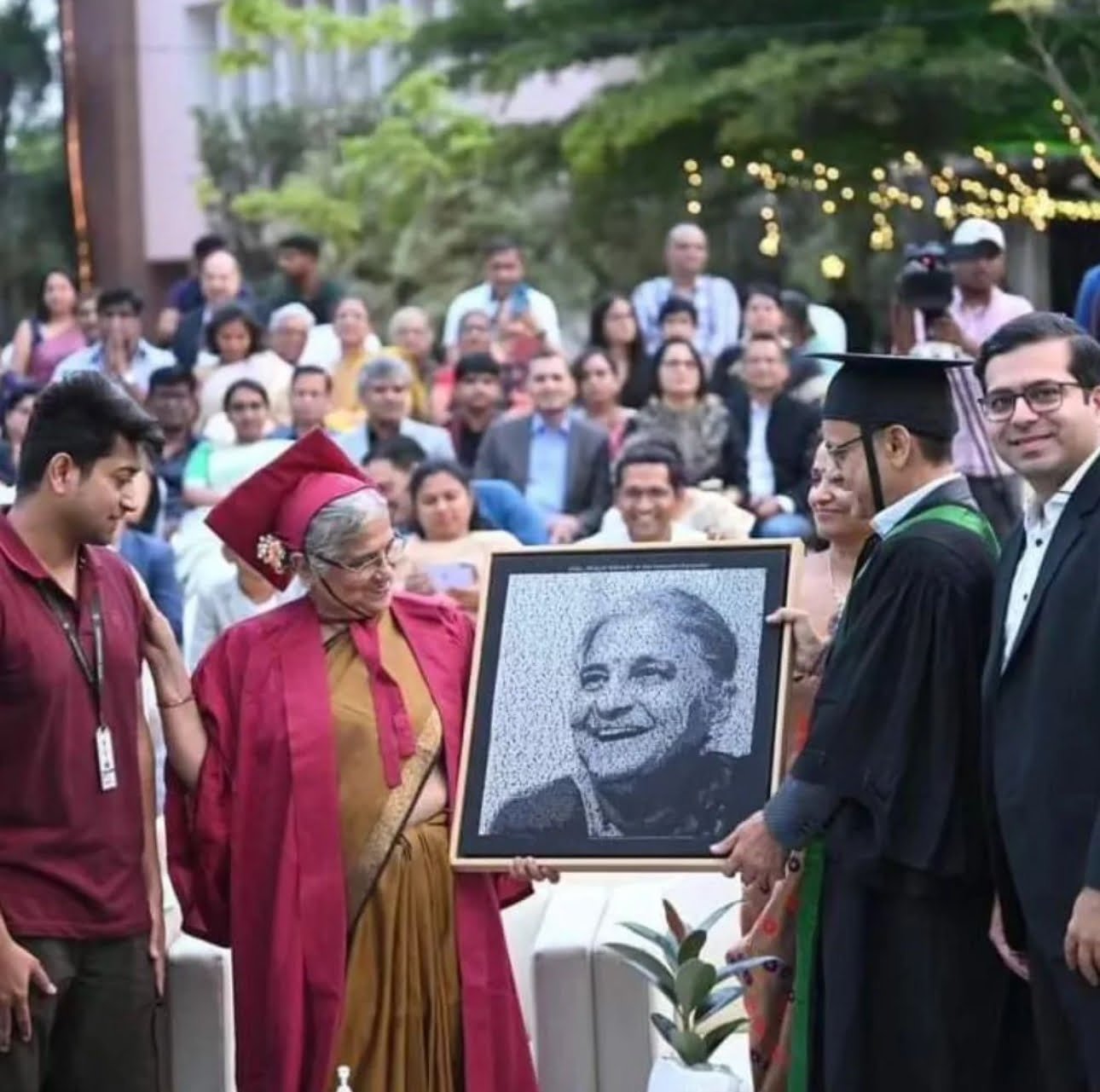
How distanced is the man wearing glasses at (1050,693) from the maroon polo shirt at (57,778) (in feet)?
6.48

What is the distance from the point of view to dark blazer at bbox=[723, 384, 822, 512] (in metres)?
12.0

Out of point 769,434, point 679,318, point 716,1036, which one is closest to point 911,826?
point 716,1036

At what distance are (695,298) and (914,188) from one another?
25.9 ft

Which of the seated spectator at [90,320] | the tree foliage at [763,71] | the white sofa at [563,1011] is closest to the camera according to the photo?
the white sofa at [563,1011]

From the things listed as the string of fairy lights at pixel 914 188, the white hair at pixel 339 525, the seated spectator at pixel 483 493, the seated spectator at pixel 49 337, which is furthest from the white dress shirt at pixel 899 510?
the string of fairy lights at pixel 914 188

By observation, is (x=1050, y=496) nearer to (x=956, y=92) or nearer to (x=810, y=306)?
(x=810, y=306)

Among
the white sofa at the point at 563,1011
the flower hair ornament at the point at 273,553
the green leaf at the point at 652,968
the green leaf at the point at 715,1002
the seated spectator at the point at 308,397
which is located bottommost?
the white sofa at the point at 563,1011

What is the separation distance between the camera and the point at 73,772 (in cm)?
615

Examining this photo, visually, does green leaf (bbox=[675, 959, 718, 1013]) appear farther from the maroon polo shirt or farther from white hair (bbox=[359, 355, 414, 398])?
white hair (bbox=[359, 355, 414, 398])

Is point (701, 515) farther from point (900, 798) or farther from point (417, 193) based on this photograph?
point (417, 193)

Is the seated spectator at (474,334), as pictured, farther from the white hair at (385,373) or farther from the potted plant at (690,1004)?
the potted plant at (690,1004)

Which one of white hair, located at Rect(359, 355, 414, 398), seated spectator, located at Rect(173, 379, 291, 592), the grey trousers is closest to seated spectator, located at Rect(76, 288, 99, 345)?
seated spectator, located at Rect(173, 379, 291, 592)

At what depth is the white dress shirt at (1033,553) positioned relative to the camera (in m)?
5.60

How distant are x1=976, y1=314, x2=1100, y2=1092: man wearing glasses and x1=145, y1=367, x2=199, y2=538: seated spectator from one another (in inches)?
301
